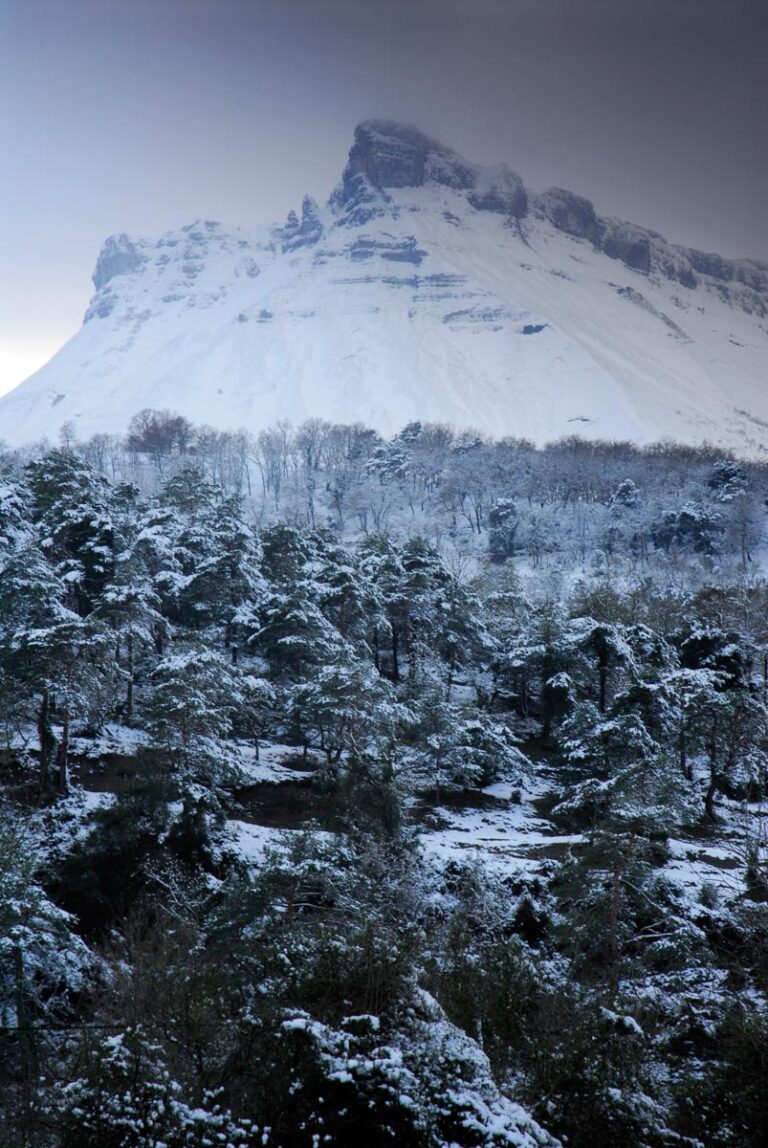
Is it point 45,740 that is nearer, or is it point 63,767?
point 45,740

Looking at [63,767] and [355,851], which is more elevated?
[63,767]

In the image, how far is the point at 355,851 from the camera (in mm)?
18266

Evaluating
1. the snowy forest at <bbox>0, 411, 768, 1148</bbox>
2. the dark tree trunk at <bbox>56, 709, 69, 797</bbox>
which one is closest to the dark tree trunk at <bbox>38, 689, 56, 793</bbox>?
the snowy forest at <bbox>0, 411, 768, 1148</bbox>

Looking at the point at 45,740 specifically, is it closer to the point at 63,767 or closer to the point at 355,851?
the point at 63,767

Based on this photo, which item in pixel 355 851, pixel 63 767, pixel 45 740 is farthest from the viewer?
pixel 63 767

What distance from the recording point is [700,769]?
3353cm

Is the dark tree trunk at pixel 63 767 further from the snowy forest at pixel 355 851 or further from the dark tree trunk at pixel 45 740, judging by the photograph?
the dark tree trunk at pixel 45 740

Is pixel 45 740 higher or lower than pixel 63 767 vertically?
higher

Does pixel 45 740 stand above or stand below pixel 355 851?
above

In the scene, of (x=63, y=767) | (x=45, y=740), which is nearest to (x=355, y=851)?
(x=63, y=767)

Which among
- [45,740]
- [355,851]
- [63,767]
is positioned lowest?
[355,851]

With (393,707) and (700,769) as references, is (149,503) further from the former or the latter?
(700,769)

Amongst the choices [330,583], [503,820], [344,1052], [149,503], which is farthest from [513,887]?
[149,503]

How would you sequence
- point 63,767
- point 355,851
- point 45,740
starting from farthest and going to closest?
point 63,767 → point 45,740 → point 355,851
